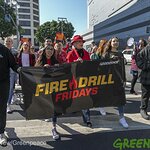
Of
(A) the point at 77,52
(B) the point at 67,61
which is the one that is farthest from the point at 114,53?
(B) the point at 67,61

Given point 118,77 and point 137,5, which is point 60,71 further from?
point 137,5

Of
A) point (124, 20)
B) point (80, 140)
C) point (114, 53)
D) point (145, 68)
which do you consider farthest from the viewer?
point (124, 20)

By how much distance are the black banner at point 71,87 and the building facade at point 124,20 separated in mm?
36330

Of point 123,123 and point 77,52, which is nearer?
point 77,52

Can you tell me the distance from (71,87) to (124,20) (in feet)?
233

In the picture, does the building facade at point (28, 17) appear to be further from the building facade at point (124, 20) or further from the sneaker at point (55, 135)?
the sneaker at point (55, 135)

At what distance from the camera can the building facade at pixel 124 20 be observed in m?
60.0

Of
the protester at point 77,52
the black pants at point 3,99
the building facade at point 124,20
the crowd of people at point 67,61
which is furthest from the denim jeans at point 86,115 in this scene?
the building facade at point 124,20

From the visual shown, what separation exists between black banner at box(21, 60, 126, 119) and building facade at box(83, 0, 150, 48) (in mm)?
36330

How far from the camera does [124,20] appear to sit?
244 feet

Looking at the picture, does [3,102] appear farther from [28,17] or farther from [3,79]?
[28,17]

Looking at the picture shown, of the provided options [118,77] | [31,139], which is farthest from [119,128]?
[31,139]

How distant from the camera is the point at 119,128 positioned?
5.96 m

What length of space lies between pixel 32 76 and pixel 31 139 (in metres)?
1.11
